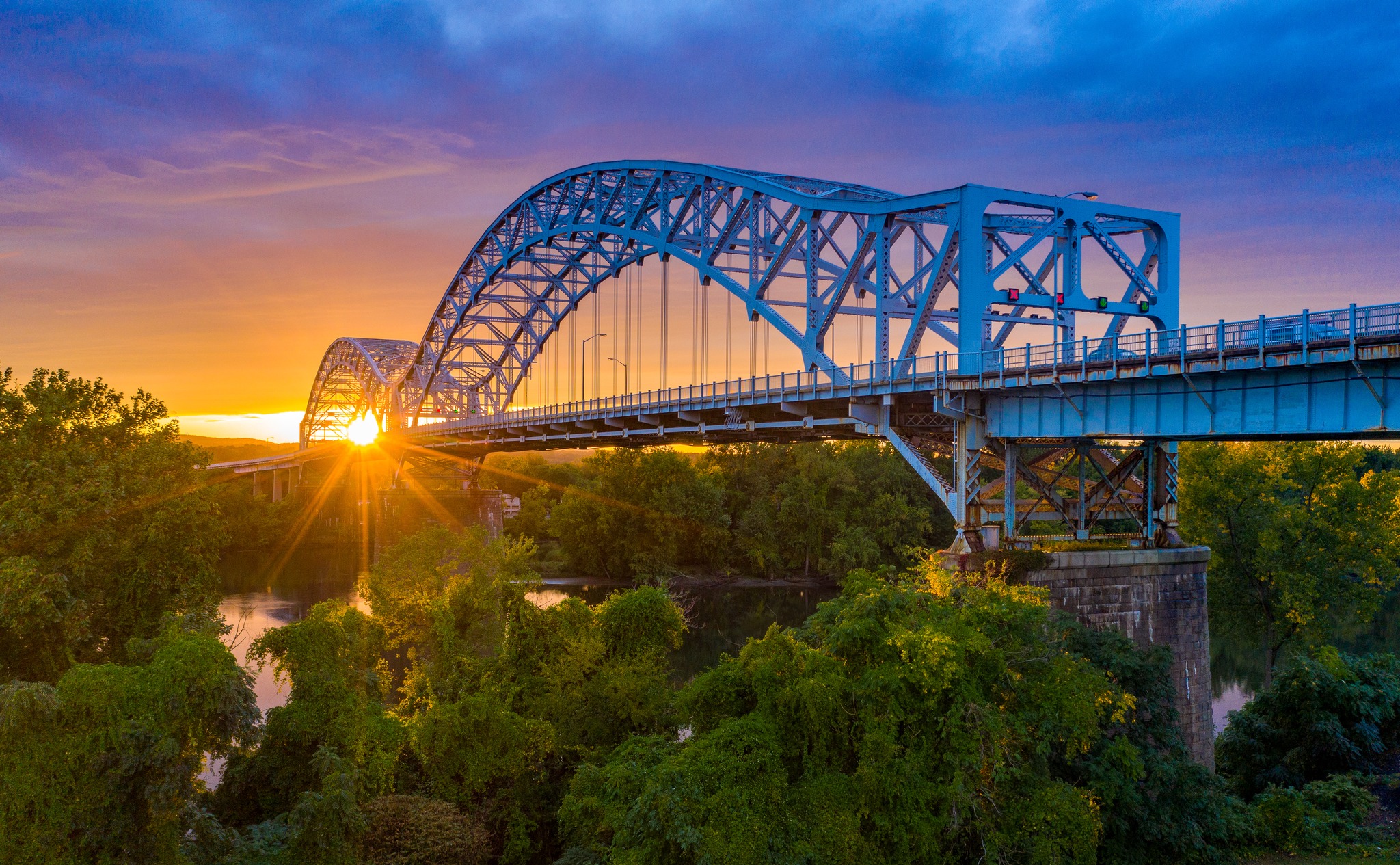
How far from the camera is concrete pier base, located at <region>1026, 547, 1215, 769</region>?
2142cm

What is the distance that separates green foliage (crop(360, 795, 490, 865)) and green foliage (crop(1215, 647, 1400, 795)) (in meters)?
19.8

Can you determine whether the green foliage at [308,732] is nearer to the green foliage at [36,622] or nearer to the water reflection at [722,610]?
the green foliage at [36,622]

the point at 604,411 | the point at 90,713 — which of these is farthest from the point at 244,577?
the point at 90,713

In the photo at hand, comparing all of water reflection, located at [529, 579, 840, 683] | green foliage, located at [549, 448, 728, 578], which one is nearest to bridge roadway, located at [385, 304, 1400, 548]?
water reflection, located at [529, 579, 840, 683]

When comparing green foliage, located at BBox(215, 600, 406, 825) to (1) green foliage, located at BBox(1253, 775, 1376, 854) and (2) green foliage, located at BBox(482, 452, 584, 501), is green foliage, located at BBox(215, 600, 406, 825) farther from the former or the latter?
(2) green foliage, located at BBox(482, 452, 584, 501)

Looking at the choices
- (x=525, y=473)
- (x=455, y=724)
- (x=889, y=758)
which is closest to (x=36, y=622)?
(x=455, y=724)

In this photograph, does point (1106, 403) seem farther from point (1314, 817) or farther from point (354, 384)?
point (354, 384)

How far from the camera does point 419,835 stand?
1688cm

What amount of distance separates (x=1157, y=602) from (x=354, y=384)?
130 meters

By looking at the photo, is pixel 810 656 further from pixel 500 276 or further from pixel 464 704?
pixel 500 276

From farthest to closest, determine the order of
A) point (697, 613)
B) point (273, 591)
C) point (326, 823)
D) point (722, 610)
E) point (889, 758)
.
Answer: point (273, 591) → point (722, 610) → point (697, 613) → point (326, 823) → point (889, 758)

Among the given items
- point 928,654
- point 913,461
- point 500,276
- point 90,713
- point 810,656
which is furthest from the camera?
point 500,276

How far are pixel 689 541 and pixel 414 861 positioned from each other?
52.1 meters

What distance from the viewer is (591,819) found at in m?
16.1
